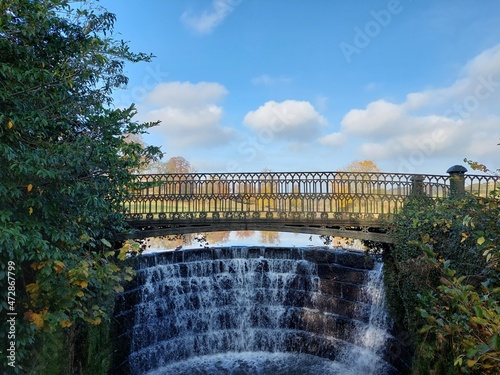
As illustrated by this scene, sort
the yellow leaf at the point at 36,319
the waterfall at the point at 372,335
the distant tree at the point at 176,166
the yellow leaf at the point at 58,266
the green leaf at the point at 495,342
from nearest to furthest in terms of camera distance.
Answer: the green leaf at the point at 495,342
the yellow leaf at the point at 58,266
the yellow leaf at the point at 36,319
the waterfall at the point at 372,335
the distant tree at the point at 176,166

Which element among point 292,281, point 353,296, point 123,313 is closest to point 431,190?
point 353,296

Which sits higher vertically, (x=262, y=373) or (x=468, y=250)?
(x=468, y=250)

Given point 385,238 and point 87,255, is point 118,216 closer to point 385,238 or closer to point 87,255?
point 87,255

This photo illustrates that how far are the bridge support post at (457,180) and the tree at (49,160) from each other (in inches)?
317

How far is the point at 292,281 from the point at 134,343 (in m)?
5.51

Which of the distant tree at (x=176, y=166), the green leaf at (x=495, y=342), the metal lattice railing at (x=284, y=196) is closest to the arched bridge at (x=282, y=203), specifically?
the metal lattice railing at (x=284, y=196)

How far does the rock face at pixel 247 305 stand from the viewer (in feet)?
32.6

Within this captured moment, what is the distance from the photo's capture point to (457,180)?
8578 mm

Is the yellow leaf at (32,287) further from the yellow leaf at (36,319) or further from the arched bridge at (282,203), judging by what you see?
the arched bridge at (282,203)

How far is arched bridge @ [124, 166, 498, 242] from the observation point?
30.0 ft

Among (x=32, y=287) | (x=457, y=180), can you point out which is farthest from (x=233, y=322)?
(x=457, y=180)

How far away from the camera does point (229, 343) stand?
11.0 metres

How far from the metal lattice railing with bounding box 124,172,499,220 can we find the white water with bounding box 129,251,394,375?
2448mm

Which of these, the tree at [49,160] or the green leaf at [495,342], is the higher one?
the tree at [49,160]
